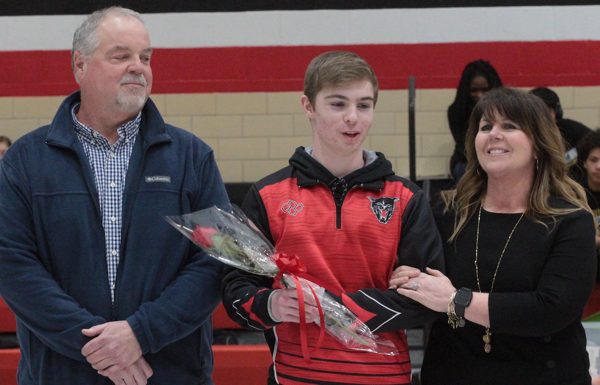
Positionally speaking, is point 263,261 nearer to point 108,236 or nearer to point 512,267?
point 108,236

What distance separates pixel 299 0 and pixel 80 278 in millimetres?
3695

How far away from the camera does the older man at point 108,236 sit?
1.89 m

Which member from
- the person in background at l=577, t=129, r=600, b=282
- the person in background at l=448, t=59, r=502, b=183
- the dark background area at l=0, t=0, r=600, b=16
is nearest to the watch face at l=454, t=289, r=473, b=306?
the person in background at l=577, t=129, r=600, b=282

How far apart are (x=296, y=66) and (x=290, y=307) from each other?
11.8 feet

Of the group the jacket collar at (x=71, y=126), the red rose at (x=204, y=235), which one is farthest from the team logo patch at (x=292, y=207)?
the jacket collar at (x=71, y=126)

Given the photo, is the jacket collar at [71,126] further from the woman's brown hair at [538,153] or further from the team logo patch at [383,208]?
the woman's brown hair at [538,153]

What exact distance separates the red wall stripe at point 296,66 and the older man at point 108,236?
122 inches

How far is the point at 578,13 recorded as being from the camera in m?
5.08

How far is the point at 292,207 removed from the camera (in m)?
2.00

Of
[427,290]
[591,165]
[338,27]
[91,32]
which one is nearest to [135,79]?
[91,32]

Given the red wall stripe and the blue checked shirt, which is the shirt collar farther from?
the red wall stripe

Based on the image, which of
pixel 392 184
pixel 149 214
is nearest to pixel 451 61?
pixel 392 184

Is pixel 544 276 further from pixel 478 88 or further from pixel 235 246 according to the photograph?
pixel 478 88

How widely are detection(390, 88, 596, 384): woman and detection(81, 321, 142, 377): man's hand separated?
2.57ft
